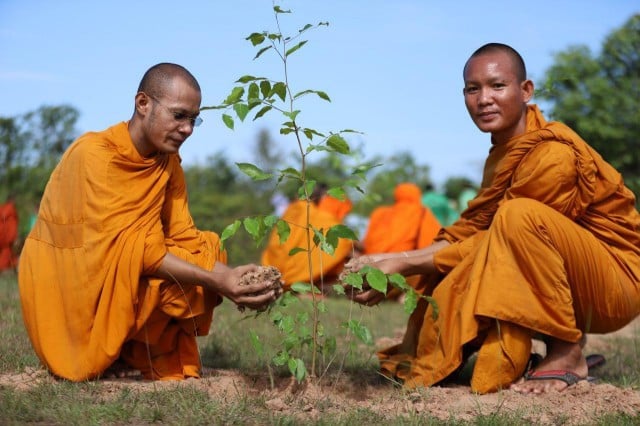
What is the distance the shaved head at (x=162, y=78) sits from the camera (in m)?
4.09

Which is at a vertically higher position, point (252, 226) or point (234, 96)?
point (234, 96)

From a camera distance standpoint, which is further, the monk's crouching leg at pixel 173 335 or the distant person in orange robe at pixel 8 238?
the distant person in orange robe at pixel 8 238

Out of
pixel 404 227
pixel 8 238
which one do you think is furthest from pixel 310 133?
pixel 8 238

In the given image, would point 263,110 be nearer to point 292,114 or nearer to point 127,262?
point 292,114

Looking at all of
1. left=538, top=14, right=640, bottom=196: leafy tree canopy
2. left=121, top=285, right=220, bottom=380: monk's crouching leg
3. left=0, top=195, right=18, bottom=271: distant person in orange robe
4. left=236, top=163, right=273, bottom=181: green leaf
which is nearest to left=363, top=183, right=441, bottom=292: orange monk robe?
left=538, top=14, right=640, bottom=196: leafy tree canopy

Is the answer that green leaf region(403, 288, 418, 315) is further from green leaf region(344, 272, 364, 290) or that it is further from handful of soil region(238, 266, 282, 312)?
handful of soil region(238, 266, 282, 312)

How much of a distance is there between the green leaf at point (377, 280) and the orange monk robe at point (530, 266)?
61 cm

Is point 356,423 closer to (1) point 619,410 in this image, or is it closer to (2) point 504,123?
(1) point 619,410

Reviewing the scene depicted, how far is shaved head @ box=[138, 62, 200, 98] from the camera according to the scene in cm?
409

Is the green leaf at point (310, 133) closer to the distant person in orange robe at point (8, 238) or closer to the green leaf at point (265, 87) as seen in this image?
the green leaf at point (265, 87)

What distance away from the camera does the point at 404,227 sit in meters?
10.8

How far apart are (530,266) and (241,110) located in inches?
61.4

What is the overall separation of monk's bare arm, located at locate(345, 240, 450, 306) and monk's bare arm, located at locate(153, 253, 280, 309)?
47 cm

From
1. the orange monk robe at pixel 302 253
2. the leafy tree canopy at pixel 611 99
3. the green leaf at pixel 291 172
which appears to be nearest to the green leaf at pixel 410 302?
the green leaf at pixel 291 172
